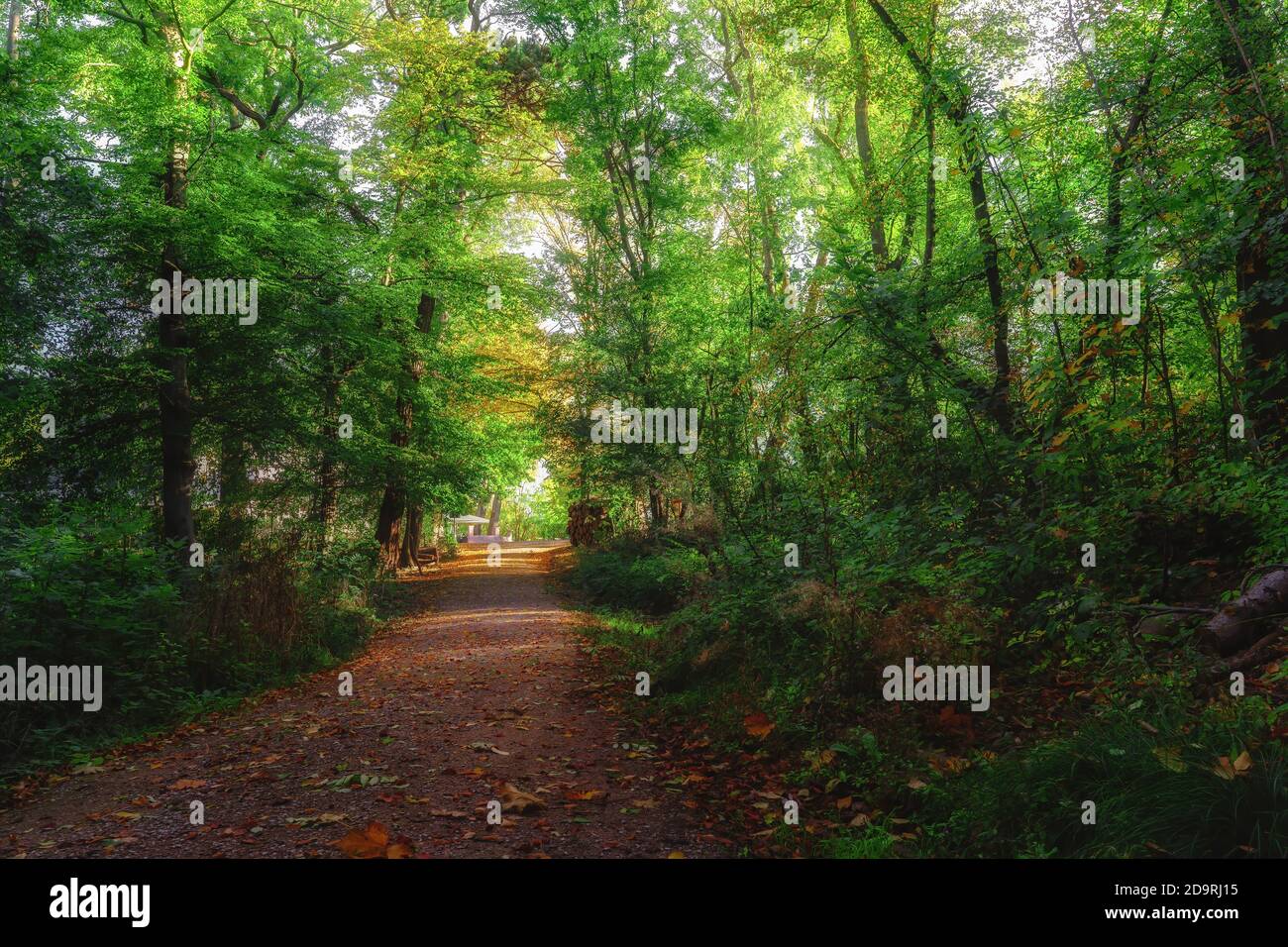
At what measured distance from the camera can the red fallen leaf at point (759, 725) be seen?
5629 millimetres

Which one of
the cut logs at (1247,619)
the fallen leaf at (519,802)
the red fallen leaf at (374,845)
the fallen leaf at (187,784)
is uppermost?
the cut logs at (1247,619)

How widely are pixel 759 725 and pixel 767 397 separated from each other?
4087mm

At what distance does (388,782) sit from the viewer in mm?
5129

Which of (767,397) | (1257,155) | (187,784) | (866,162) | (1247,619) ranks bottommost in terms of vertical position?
(187,784)

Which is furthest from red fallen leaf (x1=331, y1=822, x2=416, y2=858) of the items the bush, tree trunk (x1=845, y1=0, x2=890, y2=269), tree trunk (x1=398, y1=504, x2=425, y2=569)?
tree trunk (x1=398, y1=504, x2=425, y2=569)

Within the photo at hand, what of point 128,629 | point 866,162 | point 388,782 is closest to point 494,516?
point 866,162

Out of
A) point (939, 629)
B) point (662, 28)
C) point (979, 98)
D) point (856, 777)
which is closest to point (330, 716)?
point (856, 777)

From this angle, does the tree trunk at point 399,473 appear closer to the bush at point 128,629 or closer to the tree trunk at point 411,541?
the tree trunk at point 411,541

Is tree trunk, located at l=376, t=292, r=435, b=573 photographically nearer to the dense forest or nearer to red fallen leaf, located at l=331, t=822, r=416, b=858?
the dense forest

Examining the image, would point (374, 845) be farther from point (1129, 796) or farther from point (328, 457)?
point (328, 457)

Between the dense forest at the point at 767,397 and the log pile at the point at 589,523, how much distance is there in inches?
169

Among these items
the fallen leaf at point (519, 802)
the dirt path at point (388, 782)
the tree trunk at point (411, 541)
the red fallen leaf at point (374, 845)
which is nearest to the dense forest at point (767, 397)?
the dirt path at point (388, 782)

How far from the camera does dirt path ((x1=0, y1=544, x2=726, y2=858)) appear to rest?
414 centimetres

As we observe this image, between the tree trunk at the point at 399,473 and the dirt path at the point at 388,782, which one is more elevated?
the tree trunk at the point at 399,473
